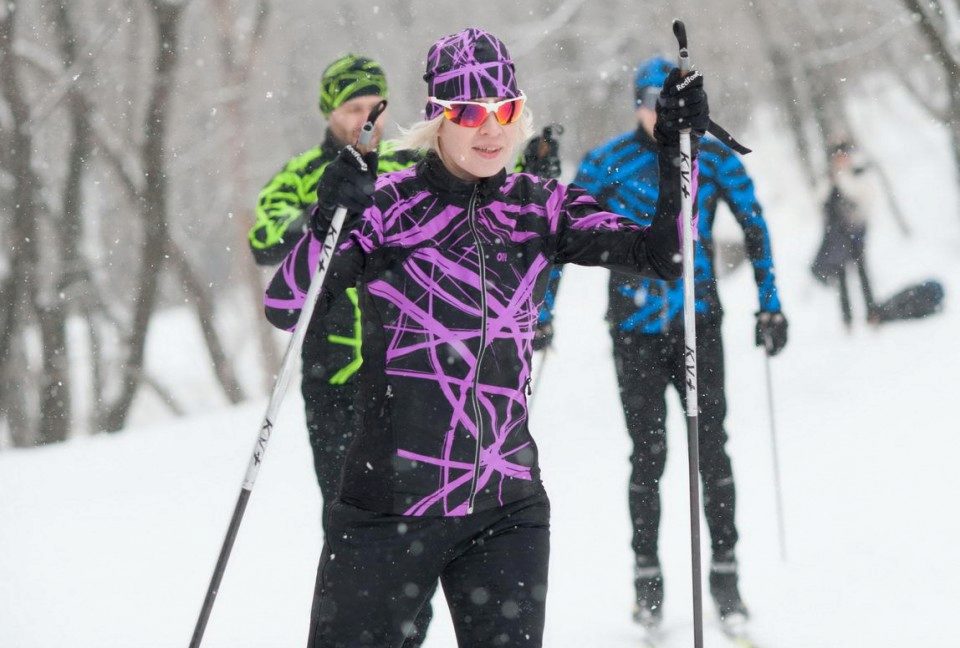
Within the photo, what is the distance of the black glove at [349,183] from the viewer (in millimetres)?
2658

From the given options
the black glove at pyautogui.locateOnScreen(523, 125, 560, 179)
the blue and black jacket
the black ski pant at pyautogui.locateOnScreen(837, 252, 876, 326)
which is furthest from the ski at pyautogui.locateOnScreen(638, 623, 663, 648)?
the black ski pant at pyautogui.locateOnScreen(837, 252, 876, 326)

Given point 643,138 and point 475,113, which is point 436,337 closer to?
point 475,113

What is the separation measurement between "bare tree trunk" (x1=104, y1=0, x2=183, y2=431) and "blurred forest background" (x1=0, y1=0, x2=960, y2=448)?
29 mm

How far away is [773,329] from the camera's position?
5.10m

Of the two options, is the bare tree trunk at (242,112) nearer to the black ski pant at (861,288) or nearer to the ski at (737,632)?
the black ski pant at (861,288)

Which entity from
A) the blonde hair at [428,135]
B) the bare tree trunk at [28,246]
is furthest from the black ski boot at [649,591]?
the bare tree trunk at [28,246]

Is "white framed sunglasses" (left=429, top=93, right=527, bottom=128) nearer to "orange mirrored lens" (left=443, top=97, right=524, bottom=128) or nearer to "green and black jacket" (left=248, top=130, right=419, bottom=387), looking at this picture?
"orange mirrored lens" (left=443, top=97, right=524, bottom=128)

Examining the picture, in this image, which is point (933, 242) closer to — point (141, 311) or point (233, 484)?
point (141, 311)

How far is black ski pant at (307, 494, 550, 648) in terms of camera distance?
2.73m

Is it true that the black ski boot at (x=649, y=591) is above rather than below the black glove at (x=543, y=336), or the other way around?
below

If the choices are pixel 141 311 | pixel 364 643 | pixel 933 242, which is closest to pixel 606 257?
pixel 364 643

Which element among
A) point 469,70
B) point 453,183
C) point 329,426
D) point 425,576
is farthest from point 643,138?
point 425,576

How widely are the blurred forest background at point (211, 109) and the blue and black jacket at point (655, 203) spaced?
6959 millimetres

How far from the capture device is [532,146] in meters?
5.13
